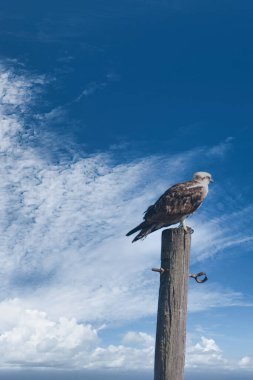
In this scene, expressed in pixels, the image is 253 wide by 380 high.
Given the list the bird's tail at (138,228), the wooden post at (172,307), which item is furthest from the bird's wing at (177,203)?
the wooden post at (172,307)

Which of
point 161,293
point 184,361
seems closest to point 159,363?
point 184,361

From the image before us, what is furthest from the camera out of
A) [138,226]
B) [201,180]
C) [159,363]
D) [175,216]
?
[201,180]

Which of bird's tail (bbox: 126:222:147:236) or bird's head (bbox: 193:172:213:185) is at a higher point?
bird's head (bbox: 193:172:213:185)

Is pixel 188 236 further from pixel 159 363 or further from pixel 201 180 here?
pixel 201 180

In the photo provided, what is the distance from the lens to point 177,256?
8070 mm

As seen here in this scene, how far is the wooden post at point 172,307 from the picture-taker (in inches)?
294

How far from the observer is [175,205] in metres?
13.4

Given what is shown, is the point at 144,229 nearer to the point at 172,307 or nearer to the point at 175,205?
the point at 175,205

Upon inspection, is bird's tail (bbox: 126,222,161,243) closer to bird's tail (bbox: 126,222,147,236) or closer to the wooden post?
bird's tail (bbox: 126,222,147,236)

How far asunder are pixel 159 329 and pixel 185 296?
2.45 feet

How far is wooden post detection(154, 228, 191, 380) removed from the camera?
747 centimetres

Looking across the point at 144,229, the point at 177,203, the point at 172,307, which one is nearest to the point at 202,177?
the point at 177,203

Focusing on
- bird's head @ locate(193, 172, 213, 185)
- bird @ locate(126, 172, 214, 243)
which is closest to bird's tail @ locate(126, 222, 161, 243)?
bird @ locate(126, 172, 214, 243)

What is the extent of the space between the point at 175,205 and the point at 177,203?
12cm
